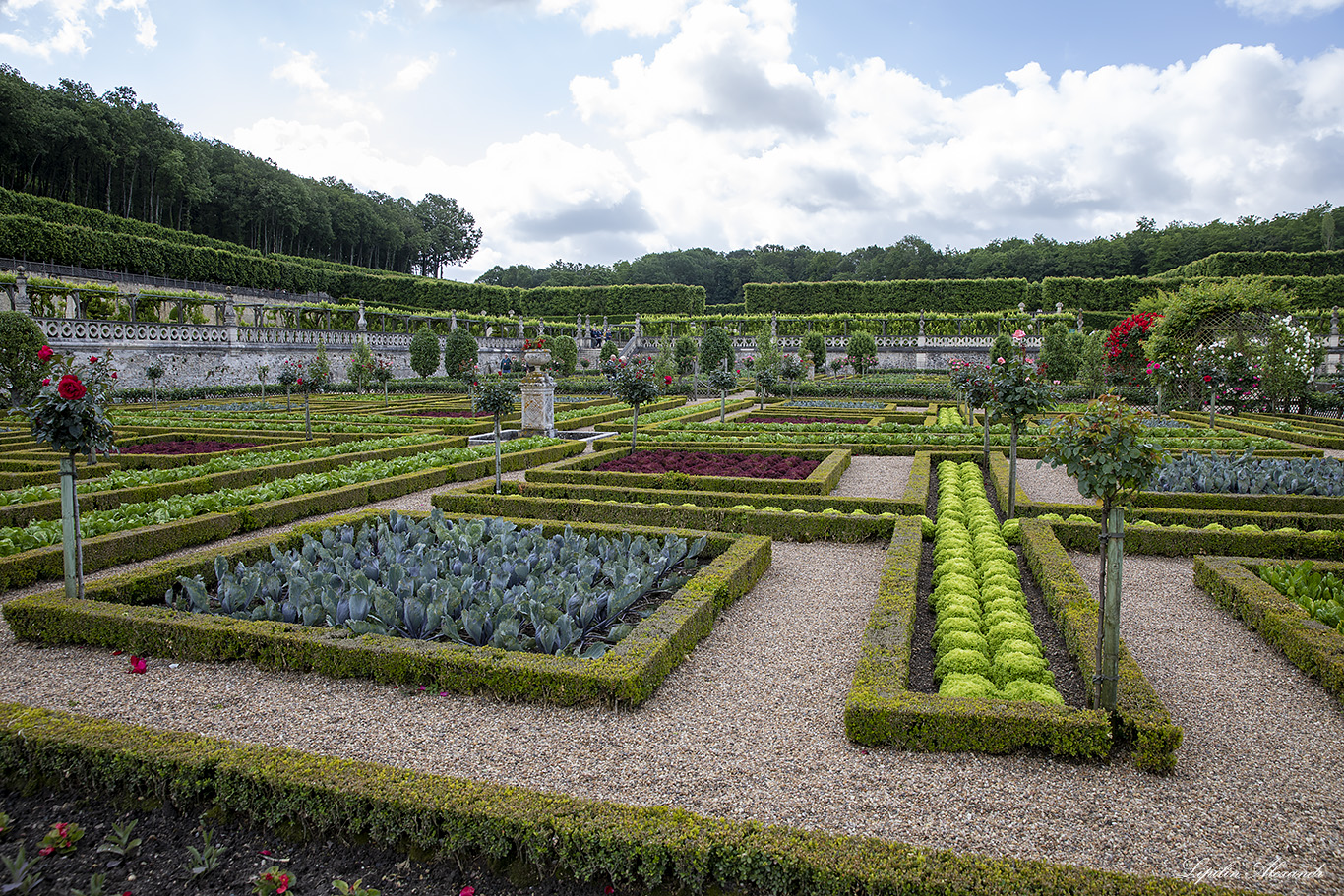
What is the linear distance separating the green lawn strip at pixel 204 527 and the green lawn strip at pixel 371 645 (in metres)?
1.28

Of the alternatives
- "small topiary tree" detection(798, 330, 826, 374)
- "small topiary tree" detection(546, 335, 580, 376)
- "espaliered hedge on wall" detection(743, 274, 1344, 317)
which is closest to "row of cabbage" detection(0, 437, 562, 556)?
"small topiary tree" detection(798, 330, 826, 374)

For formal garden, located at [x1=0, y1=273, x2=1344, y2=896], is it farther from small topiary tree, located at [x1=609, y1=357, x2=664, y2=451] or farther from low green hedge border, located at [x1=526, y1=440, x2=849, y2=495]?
small topiary tree, located at [x1=609, y1=357, x2=664, y2=451]

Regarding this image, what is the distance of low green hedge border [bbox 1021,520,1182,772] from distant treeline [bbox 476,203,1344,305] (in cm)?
4910

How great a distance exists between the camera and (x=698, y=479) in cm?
1051

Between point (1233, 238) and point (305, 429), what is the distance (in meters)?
64.0

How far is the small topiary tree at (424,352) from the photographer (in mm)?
33750

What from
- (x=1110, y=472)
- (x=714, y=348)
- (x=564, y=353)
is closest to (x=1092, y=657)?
(x=1110, y=472)

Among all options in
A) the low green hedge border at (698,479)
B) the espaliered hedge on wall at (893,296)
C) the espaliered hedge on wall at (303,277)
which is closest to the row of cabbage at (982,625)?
the low green hedge border at (698,479)

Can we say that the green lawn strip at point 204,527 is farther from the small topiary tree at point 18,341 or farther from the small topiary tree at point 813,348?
the small topiary tree at point 813,348

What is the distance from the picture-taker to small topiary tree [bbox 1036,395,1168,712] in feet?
13.3

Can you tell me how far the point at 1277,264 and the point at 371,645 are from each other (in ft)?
189

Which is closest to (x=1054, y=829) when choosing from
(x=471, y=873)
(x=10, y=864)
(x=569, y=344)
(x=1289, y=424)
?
(x=471, y=873)

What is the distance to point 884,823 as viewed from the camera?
3.29 m

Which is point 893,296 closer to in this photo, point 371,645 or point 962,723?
point 962,723
